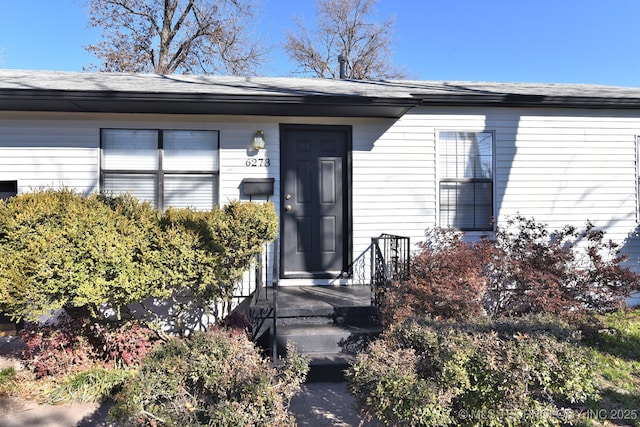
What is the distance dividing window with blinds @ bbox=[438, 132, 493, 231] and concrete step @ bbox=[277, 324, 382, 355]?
2.49 metres

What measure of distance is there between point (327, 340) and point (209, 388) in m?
1.73

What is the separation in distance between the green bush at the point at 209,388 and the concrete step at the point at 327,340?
1254 mm

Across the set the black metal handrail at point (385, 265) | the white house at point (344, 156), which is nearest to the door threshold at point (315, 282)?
the white house at point (344, 156)

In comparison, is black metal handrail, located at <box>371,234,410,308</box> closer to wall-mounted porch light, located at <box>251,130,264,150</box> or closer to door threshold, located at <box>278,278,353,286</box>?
door threshold, located at <box>278,278,353,286</box>

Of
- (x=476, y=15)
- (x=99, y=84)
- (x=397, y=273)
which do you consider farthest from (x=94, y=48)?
(x=397, y=273)

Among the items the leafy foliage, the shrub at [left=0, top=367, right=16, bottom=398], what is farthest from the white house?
the shrub at [left=0, top=367, right=16, bottom=398]

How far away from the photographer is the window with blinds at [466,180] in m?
5.59

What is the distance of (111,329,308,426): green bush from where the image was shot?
217 cm

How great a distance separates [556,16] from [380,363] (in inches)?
568

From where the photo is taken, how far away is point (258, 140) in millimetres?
5152

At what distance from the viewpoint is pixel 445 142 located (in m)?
5.58

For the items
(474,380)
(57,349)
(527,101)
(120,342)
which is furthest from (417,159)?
(57,349)

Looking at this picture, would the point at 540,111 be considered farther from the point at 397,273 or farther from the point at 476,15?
the point at 476,15

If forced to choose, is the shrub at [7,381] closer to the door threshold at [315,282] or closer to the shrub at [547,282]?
the door threshold at [315,282]
